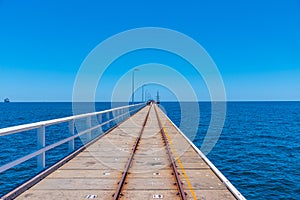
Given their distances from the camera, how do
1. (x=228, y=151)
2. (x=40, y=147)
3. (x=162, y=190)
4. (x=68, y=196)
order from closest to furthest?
(x=68, y=196)
(x=162, y=190)
(x=40, y=147)
(x=228, y=151)

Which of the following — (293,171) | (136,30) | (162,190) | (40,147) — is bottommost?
(293,171)

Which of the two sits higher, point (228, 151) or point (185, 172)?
point (185, 172)

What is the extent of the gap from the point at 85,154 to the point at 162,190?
16.0ft

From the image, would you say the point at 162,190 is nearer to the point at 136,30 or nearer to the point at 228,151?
the point at 228,151

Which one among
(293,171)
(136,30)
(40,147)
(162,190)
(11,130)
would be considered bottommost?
(293,171)

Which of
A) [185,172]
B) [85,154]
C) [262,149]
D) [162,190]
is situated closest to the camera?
[162,190]

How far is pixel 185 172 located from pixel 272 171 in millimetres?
11961

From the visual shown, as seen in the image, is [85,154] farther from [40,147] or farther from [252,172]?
[252,172]

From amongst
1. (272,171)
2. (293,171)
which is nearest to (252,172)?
(272,171)

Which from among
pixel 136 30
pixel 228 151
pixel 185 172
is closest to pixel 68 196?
pixel 185 172

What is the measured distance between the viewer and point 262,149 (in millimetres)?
25125

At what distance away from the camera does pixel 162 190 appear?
6.32m

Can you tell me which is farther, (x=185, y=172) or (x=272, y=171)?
(x=272, y=171)

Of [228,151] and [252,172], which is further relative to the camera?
[228,151]
